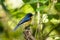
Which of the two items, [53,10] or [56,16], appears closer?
[56,16]

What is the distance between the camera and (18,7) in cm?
168

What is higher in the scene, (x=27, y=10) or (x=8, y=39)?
(x=27, y=10)

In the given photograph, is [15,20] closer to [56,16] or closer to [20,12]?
[20,12]

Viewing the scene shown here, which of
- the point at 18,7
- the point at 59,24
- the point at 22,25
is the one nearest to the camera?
the point at 22,25

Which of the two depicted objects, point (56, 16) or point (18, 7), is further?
point (18, 7)

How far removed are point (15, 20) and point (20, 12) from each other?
0.08 m

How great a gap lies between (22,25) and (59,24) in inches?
11.0

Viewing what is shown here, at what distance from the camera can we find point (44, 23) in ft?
4.99

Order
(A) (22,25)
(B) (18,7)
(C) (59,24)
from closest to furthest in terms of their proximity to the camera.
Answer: (A) (22,25) → (C) (59,24) → (B) (18,7)

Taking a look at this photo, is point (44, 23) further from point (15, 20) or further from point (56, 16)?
point (15, 20)

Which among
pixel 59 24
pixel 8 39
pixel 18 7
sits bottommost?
pixel 8 39

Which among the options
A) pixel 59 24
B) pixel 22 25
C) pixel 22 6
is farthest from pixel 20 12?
pixel 59 24

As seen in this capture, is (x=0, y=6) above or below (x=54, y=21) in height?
above

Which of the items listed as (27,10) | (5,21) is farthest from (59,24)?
(5,21)
